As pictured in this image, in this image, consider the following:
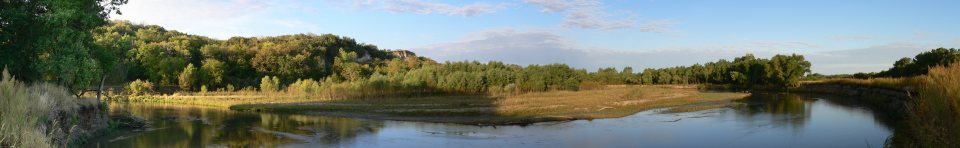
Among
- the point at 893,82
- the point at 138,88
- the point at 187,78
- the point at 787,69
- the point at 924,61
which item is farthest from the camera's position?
the point at 187,78

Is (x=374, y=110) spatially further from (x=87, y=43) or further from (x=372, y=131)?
(x=87, y=43)

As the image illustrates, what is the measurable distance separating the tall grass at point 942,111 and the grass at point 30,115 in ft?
50.5

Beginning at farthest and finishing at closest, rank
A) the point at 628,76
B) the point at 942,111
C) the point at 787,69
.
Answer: the point at 628,76, the point at 787,69, the point at 942,111

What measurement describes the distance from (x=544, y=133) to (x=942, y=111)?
47.4 ft

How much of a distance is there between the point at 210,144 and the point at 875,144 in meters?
23.3

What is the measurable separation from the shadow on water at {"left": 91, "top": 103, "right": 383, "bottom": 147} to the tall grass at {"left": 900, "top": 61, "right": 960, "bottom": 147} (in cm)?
1771

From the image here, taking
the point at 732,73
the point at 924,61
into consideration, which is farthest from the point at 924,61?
the point at 732,73

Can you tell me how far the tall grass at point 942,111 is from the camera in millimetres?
12039

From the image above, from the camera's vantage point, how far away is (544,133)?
25.5 meters

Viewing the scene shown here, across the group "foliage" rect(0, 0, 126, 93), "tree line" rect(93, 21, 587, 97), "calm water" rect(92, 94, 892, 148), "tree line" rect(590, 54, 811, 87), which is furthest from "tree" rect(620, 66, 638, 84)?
"foliage" rect(0, 0, 126, 93)

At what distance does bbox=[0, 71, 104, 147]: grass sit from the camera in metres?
9.33

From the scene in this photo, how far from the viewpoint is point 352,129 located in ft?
95.6

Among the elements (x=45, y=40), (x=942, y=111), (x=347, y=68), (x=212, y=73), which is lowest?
(x=942, y=111)

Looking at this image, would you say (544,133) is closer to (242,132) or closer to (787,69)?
(242,132)
